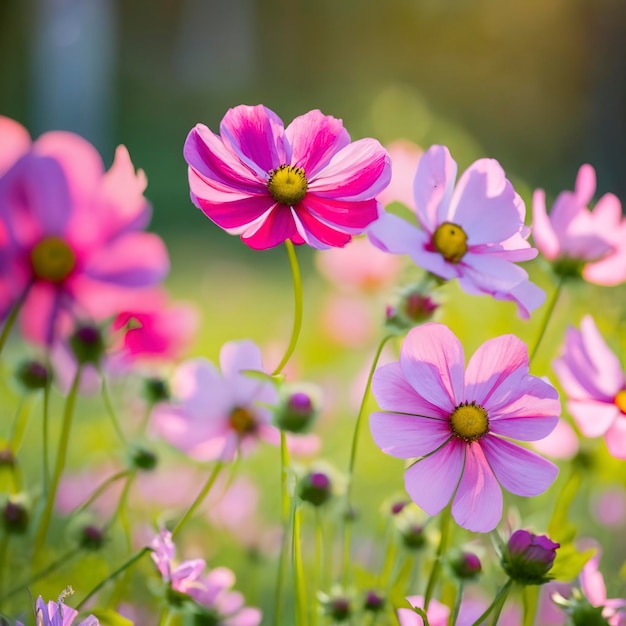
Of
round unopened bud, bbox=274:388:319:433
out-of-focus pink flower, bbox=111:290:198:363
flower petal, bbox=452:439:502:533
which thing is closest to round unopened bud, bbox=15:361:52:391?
out-of-focus pink flower, bbox=111:290:198:363

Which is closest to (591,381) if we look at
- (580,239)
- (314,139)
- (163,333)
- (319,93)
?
(580,239)

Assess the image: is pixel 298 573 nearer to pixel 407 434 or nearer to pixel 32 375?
pixel 407 434

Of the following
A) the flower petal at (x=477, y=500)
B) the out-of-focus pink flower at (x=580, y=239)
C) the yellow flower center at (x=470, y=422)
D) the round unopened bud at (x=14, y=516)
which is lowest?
the round unopened bud at (x=14, y=516)

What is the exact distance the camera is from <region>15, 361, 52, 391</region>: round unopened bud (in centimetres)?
49

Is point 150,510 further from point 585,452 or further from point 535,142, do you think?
point 535,142

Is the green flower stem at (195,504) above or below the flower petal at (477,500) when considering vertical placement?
below

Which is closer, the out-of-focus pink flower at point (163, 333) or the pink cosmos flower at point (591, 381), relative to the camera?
the pink cosmos flower at point (591, 381)

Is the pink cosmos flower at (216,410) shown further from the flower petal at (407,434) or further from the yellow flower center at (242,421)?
the flower petal at (407,434)

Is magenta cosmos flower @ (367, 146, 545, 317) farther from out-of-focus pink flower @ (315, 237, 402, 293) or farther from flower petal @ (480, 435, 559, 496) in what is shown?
out-of-focus pink flower @ (315, 237, 402, 293)

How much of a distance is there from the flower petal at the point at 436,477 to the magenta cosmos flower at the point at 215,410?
0.55 ft

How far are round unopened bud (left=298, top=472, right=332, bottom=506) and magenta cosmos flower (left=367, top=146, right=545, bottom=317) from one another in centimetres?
12

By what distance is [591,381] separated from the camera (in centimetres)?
40

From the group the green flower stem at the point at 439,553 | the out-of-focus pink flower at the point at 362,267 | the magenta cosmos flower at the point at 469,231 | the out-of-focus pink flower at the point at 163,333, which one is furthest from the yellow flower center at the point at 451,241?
the out-of-focus pink flower at the point at 362,267

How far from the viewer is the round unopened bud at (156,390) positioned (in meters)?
0.50
